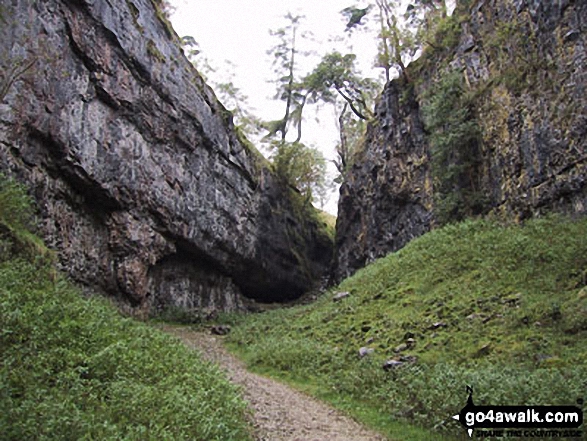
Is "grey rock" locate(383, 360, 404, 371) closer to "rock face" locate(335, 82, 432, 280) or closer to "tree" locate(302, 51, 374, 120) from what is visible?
"rock face" locate(335, 82, 432, 280)

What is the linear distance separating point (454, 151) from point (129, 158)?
53.8 ft

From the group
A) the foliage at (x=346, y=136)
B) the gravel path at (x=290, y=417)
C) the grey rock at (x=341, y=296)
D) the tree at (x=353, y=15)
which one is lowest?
the gravel path at (x=290, y=417)

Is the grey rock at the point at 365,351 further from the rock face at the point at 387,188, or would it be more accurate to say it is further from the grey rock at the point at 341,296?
the rock face at the point at 387,188

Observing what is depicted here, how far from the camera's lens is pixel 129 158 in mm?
20328

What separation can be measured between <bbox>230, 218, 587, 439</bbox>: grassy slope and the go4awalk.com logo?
0.71ft

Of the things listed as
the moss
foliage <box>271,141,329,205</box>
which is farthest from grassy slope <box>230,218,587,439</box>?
foliage <box>271,141,329,205</box>

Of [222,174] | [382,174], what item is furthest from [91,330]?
[382,174]

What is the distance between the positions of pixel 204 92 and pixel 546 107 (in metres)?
19.2

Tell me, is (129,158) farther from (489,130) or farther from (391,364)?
(489,130)

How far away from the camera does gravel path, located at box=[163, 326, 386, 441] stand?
7.46 metres

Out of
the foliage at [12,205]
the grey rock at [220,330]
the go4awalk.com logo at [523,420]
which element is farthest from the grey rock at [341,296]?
the foliage at [12,205]

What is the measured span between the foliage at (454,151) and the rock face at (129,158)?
13669mm

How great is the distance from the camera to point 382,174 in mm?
29500

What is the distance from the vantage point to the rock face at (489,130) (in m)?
15.7
